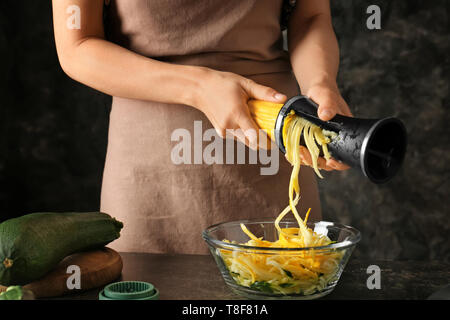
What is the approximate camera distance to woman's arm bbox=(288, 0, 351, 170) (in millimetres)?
1380

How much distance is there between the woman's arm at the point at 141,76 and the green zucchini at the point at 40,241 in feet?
1.19

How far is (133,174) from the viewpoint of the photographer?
4.92 feet

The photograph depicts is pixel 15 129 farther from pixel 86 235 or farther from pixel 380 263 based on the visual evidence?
pixel 380 263

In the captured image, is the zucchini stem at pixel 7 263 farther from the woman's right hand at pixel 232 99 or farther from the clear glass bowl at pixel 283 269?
the woman's right hand at pixel 232 99

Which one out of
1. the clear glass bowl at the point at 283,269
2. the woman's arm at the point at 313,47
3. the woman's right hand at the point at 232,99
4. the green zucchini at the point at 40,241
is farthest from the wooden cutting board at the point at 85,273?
the woman's arm at the point at 313,47

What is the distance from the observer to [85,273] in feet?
3.34

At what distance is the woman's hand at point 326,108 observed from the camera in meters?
0.99

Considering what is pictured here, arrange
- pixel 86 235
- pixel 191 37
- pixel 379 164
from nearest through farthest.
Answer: pixel 379 164, pixel 86 235, pixel 191 37

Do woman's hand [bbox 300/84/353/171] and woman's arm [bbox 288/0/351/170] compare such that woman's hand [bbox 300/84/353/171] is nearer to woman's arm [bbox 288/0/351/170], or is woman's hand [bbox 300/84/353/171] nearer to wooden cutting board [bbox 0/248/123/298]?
woman's arm [bbox 288/0/351/170]

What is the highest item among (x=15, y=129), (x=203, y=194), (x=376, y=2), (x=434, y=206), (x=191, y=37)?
(x=376, y=2)

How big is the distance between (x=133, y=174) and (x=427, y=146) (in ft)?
6.26

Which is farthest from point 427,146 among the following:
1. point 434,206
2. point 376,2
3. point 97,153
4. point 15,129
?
point 15,129

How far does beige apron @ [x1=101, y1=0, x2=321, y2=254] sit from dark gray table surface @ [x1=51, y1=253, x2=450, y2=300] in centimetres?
25

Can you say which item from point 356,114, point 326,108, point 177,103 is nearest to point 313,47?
point 177,103
